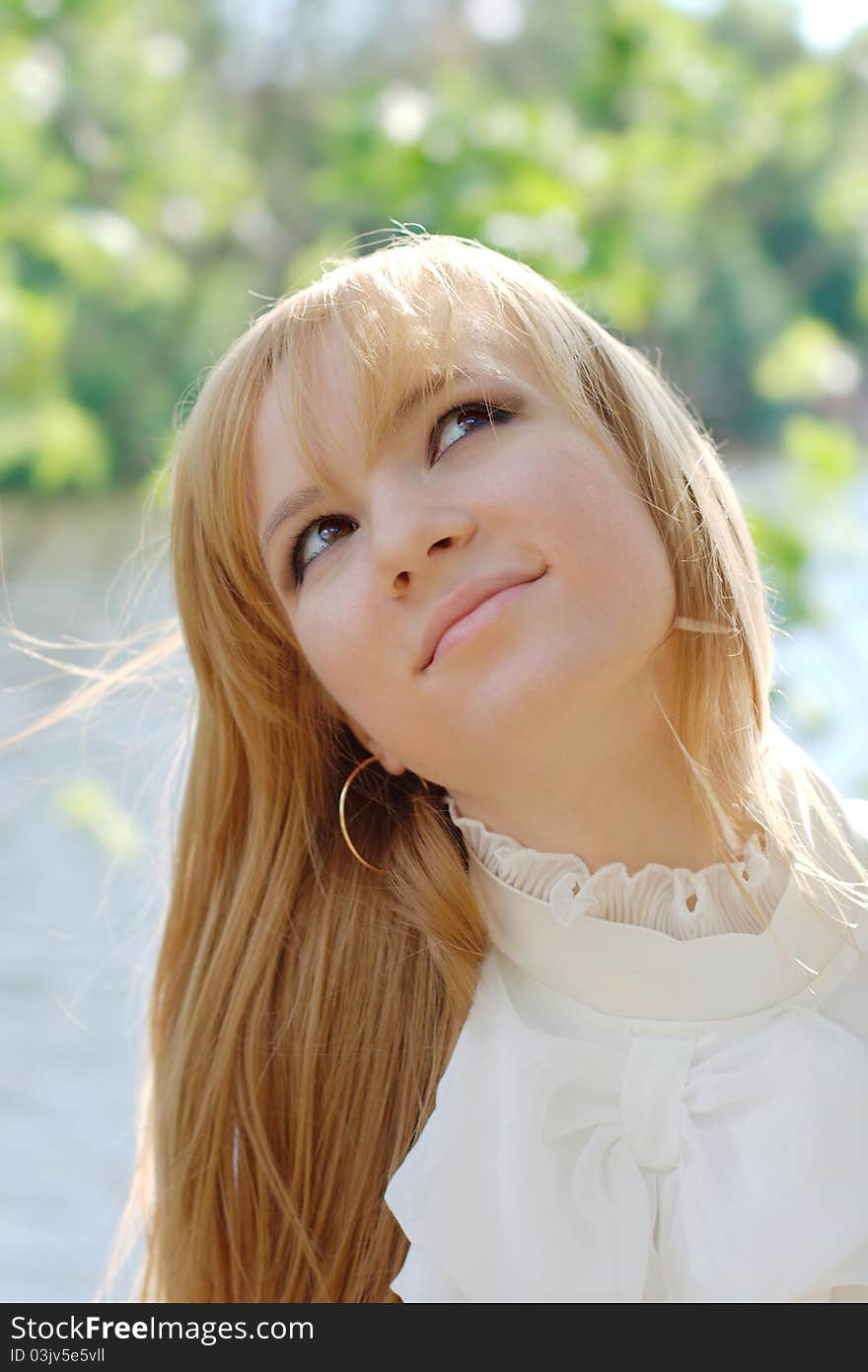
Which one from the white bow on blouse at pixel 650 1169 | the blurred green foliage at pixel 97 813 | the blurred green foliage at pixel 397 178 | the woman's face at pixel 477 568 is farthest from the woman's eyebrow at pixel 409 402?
the blurred green foliage at pixel 397 178

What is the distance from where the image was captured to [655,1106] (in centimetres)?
69

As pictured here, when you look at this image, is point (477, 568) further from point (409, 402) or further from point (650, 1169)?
point (650, 1169)

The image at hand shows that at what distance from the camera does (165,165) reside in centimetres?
212

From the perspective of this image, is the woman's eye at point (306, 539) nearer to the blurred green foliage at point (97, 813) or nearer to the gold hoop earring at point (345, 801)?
the gold hoop earring at point (345, 801)

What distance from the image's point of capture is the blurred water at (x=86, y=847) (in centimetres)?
118

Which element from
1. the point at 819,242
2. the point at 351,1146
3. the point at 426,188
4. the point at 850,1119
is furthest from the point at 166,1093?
the point at 819,242

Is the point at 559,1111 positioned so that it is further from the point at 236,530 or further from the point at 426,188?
the point at 426,188

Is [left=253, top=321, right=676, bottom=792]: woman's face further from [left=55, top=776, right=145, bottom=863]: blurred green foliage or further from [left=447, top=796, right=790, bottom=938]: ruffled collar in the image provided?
[left=55, top=776, right=145, bottom=863]: blurred green foliage

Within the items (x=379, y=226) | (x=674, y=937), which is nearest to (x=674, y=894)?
(x=674, y=937)

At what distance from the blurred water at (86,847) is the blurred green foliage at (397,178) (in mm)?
116

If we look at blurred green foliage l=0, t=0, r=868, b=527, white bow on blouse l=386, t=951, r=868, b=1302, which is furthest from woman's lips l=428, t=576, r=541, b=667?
blurred green foliage l=0, t=0, r=868, b=527

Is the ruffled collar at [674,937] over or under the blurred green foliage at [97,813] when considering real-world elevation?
under

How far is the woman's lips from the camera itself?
0.65 meters

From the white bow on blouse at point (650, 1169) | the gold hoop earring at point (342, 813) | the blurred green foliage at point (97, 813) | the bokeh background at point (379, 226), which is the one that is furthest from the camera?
the bokeh background at point (379, 226)
